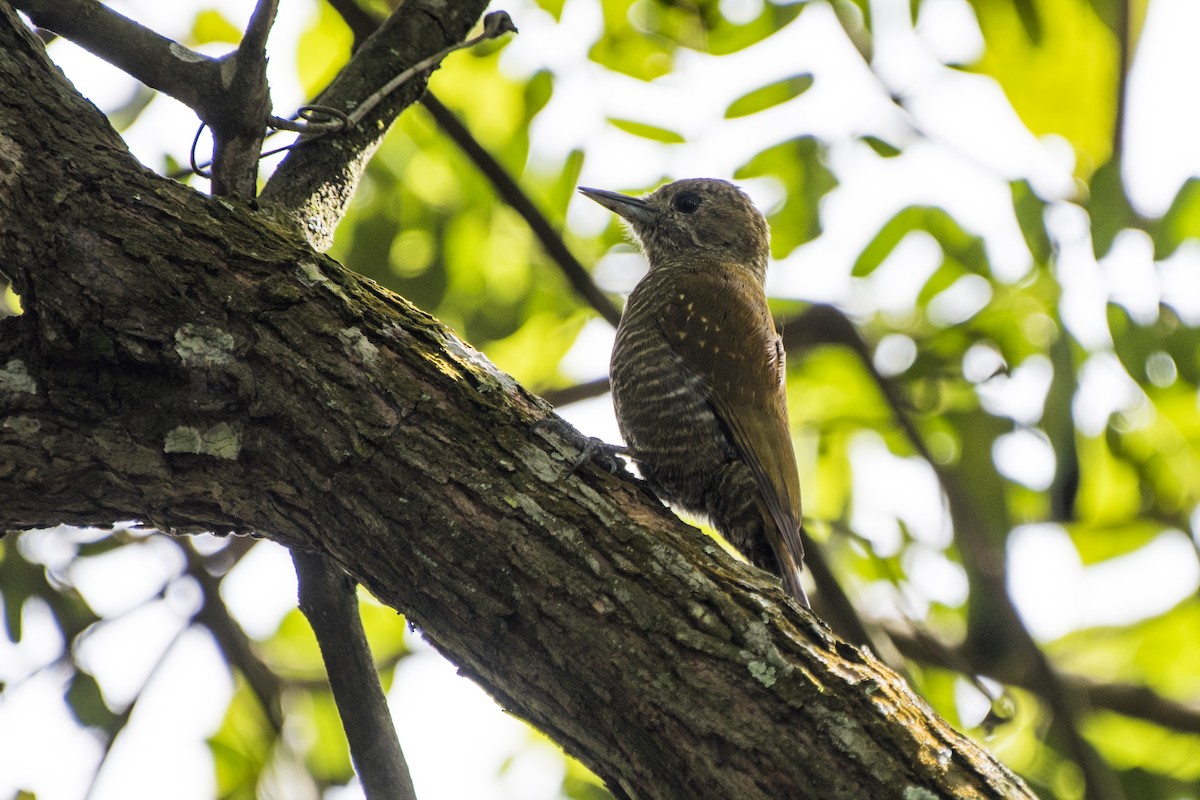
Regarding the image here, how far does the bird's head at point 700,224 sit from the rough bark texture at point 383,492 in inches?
93.0

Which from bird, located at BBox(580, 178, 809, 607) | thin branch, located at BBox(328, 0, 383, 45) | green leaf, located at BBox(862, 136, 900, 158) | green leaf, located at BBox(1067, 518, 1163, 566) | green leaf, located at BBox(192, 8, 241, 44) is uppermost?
green leaf, located at BBox(192, 8, 241, 44)

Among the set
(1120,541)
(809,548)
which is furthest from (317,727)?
(1120,541)

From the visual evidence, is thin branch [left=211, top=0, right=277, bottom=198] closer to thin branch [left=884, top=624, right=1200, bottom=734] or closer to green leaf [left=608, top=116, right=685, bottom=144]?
green leaf [left=608, top=116, right=685, bottom=144]

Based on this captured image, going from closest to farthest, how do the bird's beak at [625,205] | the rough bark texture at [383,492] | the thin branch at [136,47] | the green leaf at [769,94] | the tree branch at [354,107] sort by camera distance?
the rough bark texture at [383,492]
the thin branch at [136,47]
the tree branch at [354,107]
the green leaf at [769,94]
the bird's beak at [625,205]

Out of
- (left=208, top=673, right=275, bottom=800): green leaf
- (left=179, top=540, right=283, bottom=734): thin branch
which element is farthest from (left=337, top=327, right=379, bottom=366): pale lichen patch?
(left=208, top=673, right=275, bottom=800): green leaf

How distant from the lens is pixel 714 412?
305 centimetres

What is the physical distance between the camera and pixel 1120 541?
3627mm

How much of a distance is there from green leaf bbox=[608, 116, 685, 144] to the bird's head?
0.70 m

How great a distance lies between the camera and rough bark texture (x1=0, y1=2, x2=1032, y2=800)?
172cm

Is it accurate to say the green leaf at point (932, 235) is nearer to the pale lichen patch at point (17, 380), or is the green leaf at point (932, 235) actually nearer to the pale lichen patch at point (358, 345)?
the pale lichen patch at point (358, 345)

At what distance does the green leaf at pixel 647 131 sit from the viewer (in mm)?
3373

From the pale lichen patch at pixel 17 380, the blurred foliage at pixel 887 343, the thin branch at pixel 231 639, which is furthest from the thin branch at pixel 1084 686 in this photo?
the pale lichen patch at pixel 17 380

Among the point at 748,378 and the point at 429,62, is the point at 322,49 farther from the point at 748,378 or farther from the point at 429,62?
the point at 748,378

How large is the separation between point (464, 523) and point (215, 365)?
0.50 meters
